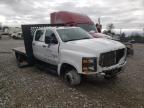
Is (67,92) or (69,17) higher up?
(69,17)

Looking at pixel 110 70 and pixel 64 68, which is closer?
pixel 110 70

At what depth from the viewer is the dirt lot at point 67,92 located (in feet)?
15.5

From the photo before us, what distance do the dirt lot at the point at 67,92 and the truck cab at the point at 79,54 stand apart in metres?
0.51

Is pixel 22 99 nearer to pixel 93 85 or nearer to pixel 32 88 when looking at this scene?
pixel 32 88

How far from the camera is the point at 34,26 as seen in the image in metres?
8.34

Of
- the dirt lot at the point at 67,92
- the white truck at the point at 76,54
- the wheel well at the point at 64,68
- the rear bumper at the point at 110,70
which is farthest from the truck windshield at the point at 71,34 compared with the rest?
the rear bumper at the point at 110,70

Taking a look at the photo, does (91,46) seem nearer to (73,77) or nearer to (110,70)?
(110,70)

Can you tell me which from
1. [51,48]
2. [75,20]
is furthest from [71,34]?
[75,20]

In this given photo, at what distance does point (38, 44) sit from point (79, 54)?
2.80m

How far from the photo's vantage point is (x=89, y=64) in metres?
5.06

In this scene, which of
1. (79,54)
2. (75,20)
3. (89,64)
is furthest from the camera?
(75,20)

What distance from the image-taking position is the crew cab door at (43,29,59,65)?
6367 millimetres

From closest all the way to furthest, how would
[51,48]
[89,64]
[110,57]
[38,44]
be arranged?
[89,64] < [110,57] < [51,48] < [38,44]

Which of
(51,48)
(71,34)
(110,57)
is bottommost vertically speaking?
(110,57)
